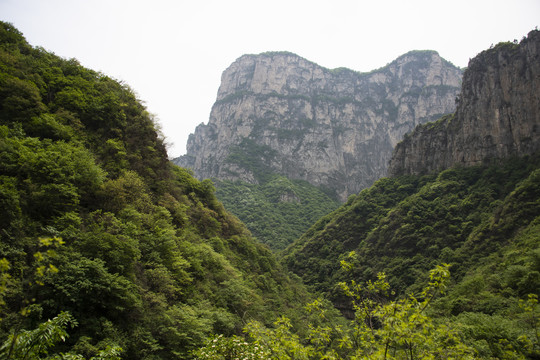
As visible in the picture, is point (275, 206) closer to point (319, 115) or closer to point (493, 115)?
point (493, 115)

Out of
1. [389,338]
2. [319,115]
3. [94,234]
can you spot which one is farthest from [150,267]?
[319,115]

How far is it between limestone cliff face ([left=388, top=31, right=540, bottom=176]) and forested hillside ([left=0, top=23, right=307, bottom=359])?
47.9m

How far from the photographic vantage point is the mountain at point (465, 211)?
28.1 m

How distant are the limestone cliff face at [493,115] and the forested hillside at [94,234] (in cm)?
4792

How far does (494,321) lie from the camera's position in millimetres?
17141

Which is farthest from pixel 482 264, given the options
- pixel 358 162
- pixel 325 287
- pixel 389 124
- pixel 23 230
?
pixel 389 124

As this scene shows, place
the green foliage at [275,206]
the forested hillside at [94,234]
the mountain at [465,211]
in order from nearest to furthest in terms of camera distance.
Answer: the forested hillside at [94,234] → the mountain at [465,211] → the green foliage at [275,206]

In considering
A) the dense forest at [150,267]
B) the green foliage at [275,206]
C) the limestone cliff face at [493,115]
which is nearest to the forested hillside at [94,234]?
the dense forest at [150,267]

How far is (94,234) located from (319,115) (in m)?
152

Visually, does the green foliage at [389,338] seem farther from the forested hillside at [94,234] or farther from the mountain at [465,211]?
the mountain at [465,211]

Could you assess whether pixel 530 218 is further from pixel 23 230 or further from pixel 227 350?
pixel 23 230

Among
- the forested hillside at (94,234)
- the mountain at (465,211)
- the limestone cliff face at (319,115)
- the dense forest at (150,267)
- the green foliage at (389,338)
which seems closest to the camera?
the green foliage at (389,338)

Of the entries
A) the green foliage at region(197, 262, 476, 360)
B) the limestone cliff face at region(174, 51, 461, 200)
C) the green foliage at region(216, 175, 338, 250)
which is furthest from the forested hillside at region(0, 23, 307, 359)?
the limestone cliff face at region(174, 51, 461, 200)

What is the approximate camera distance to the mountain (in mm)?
28062
